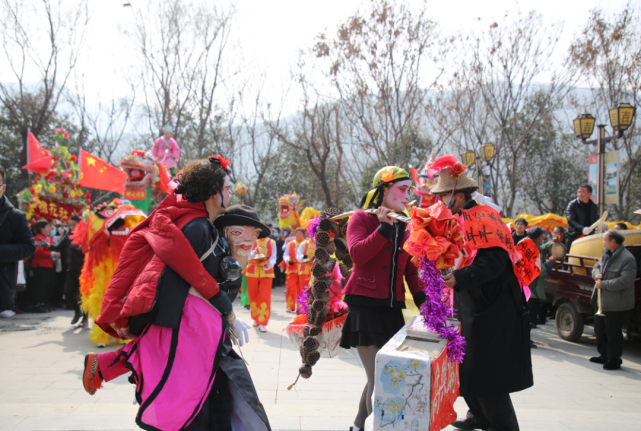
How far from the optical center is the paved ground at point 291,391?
3582mm

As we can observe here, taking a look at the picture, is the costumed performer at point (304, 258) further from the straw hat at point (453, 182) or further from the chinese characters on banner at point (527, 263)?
the chinese characters on banner at point (527, 263)

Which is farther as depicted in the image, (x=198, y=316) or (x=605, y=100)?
(x=605, y=100)

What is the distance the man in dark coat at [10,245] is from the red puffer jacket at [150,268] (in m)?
1.56

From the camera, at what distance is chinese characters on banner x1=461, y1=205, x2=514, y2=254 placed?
2.99 meters

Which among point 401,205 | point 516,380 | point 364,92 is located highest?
point 364,92

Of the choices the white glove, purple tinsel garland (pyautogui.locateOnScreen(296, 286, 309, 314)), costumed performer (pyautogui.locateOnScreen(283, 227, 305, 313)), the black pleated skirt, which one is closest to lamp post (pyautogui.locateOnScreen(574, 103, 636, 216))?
costumed performer (pyautogui.locateOnScreen(283, 227, 305, 313))

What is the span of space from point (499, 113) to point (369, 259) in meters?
16.4

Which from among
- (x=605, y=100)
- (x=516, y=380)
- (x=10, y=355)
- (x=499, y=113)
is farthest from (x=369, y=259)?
(x=605, y=100)

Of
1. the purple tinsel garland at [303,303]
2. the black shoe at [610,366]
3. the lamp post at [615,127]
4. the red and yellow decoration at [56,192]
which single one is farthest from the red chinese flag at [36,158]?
the lamp post at [615,127]

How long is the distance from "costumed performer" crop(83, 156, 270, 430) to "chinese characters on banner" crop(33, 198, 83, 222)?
10233 millimetres

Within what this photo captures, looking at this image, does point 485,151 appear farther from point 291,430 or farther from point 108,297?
point 108,297

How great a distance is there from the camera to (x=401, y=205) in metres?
3.32

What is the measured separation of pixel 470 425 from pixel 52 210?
10.9 meters

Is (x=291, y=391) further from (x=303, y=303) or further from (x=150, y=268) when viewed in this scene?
(x=150, y=268)
